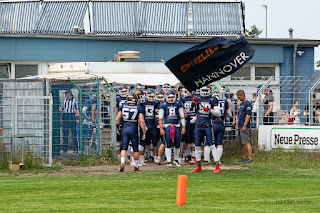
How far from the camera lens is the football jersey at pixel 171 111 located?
20188 millimetres

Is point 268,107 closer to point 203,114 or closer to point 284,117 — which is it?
point 284,117

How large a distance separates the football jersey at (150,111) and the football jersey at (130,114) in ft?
7.30

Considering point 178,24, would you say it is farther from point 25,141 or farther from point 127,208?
point 127,208

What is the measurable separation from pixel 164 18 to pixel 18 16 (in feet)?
22.3

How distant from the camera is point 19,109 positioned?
67.0 feet

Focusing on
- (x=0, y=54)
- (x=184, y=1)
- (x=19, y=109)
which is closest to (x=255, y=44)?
(x=184, y=1)

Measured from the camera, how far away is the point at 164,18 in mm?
33719

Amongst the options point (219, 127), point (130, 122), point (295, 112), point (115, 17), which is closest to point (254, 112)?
point (295, 112)

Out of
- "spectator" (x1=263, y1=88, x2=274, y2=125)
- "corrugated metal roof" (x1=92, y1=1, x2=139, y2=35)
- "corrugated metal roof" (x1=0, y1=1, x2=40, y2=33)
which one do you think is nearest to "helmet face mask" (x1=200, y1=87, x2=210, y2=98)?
"spectator" (x1=263, y1=88, x2=274, y2=125)

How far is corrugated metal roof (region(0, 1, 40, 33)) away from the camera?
105ft

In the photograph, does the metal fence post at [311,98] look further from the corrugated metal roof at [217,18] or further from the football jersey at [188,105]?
the corrugated metal roof at [217,18]

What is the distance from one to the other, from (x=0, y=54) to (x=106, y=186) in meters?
16.6

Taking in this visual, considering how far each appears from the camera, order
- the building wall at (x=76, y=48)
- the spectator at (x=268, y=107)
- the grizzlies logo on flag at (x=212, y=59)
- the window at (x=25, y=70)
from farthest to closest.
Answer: the window at (x=25, y=70) → the building wall at (x=76, y=48) → the spectator at (x=268, y=107) → the grizzlies logo on flag at (x=212, y=59)

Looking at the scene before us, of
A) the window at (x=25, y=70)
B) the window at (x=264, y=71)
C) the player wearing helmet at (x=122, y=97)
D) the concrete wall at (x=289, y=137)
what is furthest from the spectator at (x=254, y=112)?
the window at (x=25, y=70)
